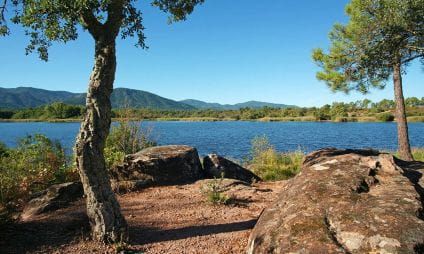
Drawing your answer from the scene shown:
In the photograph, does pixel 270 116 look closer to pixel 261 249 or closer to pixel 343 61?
pixel 343 61

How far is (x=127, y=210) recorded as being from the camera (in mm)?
7684

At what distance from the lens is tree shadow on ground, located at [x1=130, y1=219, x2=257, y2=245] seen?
241 inches

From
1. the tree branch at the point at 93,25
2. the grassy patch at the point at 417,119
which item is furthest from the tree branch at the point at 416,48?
the grassy patch at the point at 417,119

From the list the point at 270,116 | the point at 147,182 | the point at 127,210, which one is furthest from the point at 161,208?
the point at 270,116

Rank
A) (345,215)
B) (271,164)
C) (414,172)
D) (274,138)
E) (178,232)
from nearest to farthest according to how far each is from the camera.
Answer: (345,215)
(178,232)
(414,172)
(271,164)
(274,138)

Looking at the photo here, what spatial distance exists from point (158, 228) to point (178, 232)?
1.36ft

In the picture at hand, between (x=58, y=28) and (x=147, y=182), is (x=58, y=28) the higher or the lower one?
the higher one

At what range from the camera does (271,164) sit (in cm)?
1545

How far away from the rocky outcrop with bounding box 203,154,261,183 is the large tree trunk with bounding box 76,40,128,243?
583cm

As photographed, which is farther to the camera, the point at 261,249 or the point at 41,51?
the point at 41,51

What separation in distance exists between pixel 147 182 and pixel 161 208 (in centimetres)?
226

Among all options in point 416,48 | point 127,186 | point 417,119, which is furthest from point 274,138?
point 417,119

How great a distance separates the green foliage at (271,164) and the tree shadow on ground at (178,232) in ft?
21.2

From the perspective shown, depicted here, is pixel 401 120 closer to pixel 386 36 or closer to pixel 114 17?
pixel 386 36
